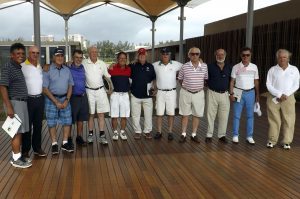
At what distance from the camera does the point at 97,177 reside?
4016 mm

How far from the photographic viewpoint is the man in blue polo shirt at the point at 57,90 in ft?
15.3

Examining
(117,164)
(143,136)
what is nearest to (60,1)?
(143,136)

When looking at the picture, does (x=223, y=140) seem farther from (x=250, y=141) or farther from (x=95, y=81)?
(x=95, y=81)

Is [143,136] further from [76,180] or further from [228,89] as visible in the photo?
[76,180]

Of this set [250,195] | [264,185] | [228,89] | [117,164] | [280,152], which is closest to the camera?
[250,195]

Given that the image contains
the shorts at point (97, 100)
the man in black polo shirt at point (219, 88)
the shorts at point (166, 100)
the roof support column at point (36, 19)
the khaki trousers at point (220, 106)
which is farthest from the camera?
the roof support column at point (36, 19)

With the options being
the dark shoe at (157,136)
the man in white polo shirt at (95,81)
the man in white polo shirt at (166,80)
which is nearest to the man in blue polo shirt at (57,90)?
the man in white polo shirt at (95,81)

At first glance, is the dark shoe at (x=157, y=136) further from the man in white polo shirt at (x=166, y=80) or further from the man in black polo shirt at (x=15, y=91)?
the man in black polo shirt at (x=15, y=91)

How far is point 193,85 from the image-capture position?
18.0ft

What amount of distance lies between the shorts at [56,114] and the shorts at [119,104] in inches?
33.7

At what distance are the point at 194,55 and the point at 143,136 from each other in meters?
1.79

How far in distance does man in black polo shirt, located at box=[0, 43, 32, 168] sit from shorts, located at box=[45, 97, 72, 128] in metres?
0.47

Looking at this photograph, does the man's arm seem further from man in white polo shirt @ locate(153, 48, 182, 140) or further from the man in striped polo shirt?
the man in striped polo shirt

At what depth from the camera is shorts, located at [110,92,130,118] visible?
558cm
